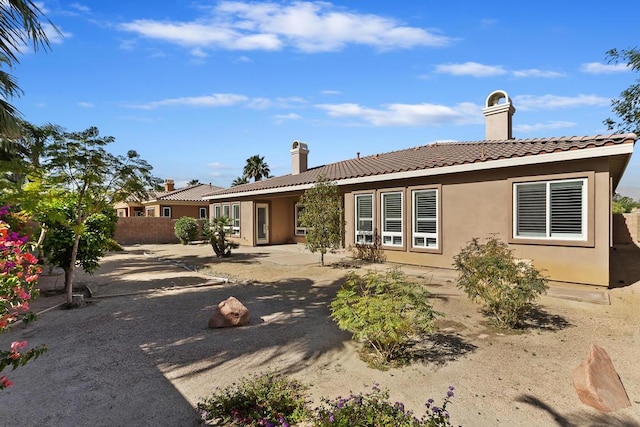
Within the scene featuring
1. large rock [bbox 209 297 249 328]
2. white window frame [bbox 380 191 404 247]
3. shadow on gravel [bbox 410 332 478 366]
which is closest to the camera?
shadow on gravel [bbox 410 332 478 366]

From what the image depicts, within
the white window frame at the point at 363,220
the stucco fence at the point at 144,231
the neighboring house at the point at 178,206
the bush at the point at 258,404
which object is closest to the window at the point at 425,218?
the white window frame at the point at 363,220

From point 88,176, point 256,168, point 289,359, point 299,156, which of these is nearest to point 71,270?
point 88,176

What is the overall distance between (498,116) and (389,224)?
6601mm

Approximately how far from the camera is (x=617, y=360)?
4875 mm

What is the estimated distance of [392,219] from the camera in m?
13.2

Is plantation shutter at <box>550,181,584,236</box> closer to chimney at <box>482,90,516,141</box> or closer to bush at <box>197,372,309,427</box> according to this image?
chimney at <box>482,90,516,141</box>

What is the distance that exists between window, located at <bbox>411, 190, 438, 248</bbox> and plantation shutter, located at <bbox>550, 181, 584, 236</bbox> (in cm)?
346

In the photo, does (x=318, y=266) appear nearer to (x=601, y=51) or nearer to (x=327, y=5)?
(x=327, y=5)

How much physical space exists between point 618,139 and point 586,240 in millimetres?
2516

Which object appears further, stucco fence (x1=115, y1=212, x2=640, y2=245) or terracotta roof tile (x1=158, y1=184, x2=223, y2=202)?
terracotta roof tile (x1=158, y1=184, x2=223, y2=202)

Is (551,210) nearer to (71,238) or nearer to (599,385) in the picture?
(599,385)

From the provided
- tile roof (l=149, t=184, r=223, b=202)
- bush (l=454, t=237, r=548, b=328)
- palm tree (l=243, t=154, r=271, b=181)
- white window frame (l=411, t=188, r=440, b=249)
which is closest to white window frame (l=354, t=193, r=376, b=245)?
white window frame (l=411, t=188, r=440, b=249)

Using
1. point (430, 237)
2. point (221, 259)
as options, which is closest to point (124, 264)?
point (221, 259)

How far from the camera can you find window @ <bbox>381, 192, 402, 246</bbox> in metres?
13.0
